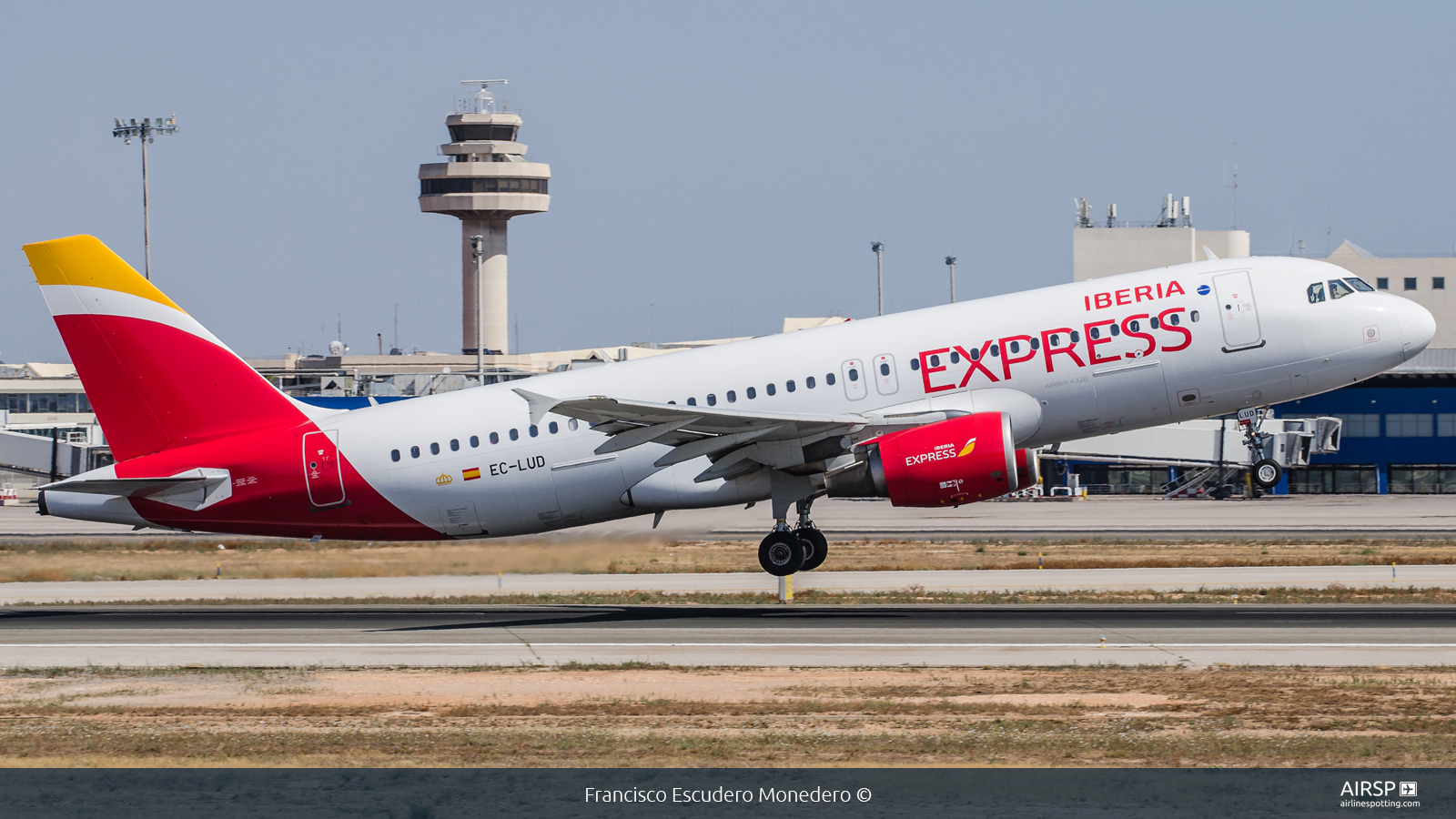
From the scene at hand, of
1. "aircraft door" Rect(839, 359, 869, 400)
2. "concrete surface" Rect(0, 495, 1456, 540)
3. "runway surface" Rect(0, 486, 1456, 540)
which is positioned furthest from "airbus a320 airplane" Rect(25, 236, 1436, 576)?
"runway surface" Rect(0, 486, 1456, 540)

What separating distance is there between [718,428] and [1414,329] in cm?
1327

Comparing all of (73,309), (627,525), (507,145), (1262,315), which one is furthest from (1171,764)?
(507,145)

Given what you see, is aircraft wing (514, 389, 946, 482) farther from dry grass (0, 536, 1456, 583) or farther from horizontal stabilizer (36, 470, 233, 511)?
horizontal stabilizer (36, 470, 233, 511)

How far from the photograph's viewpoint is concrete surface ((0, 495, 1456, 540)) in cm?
5550

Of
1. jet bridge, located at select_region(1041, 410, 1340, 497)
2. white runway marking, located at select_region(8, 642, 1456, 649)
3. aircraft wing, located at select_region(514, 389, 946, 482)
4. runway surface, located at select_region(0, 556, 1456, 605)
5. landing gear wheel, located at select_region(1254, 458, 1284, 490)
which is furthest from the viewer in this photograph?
jet bridge, located at select_region(1041, 410, 1340, 497)

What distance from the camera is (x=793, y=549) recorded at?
2970 centimetres

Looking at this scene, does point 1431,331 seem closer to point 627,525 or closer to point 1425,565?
point 1425,565

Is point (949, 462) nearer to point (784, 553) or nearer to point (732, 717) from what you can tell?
point (784, 553)

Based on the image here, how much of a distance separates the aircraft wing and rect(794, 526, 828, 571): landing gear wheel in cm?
179

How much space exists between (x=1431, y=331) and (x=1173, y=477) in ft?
206

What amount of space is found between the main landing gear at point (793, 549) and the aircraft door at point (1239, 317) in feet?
28.3

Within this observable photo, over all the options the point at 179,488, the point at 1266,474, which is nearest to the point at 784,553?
the point at 179,488
